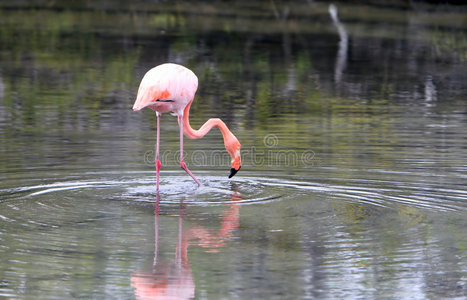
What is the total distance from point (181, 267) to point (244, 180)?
10.4ft

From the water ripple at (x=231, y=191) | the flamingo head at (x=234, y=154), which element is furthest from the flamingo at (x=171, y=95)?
the water ripple at (x=231, y=191)

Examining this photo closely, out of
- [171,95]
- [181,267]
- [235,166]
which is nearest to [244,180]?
[235,166]

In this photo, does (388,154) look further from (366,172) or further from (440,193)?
(440,193)

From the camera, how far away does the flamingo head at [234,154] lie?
9.70 metres

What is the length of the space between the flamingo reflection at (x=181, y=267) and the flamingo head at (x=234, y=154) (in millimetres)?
1140

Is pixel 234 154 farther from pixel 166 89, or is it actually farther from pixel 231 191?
pixel 166 89

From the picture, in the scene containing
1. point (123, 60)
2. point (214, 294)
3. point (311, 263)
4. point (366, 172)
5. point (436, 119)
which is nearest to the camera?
point (214, 294)

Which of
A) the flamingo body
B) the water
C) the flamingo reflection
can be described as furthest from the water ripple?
the flamingo body

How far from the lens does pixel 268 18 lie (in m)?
31.0

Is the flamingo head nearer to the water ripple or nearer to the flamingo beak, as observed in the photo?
the flamingo beak

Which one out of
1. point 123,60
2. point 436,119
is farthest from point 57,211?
point 123,60

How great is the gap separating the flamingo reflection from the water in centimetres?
2

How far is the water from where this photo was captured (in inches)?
261

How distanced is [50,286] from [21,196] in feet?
8.99
